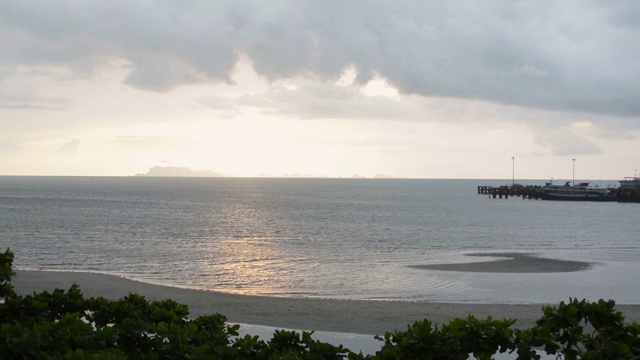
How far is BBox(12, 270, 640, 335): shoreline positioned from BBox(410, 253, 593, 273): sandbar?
11.6 meters

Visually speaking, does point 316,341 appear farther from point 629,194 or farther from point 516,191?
point 516,191

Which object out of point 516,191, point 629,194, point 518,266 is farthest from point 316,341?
point 516,191

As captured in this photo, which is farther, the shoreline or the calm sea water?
the calm sea water

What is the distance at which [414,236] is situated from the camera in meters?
59.0

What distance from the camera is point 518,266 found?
124ft

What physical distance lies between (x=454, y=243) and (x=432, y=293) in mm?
26255

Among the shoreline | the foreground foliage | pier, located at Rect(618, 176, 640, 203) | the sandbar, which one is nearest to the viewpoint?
the foreground foliage

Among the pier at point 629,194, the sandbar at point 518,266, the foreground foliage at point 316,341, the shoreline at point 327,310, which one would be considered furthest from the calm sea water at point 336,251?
the pier at point 629,194

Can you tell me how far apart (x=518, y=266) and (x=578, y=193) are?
10269cm

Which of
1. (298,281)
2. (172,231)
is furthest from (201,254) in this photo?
(172,231)

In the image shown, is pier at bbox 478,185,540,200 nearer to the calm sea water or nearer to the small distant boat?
the small distant boat

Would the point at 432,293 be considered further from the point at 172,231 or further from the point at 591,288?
the point at 172,231

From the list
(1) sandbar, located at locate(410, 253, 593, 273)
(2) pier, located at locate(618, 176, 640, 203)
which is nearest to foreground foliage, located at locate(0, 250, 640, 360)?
(1) sandbar, located at locate(410, 253, 593, 273)

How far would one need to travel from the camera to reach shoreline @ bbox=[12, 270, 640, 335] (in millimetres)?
20389
